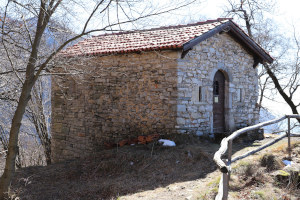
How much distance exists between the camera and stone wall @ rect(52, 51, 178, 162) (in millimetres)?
8219

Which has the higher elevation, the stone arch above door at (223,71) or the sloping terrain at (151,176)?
the stone arch above door at (223,71)

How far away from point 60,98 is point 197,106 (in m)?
5.38

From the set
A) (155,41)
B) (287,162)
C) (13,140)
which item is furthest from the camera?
(155,41)

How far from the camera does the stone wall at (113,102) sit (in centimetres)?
822

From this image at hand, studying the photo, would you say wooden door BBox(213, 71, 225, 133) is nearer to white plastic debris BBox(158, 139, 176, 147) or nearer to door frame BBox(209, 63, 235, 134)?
door frame BBox(209, 63, 235, 134)

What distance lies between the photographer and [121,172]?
22.3ft

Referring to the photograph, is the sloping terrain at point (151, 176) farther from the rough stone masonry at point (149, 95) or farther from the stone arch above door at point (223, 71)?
the stone arch above door at point (223, 71)

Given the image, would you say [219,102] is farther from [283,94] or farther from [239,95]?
[283,94]

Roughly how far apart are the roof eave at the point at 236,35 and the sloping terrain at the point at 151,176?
2.58 meters

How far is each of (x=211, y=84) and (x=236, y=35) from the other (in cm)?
217

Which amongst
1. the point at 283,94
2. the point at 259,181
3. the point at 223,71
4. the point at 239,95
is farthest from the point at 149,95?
the point at 283,94

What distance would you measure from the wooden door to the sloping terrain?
3.98 feet

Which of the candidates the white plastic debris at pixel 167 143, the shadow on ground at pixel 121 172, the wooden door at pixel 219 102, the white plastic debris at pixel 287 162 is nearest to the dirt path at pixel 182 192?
the shadow on ground at pixel 121 172

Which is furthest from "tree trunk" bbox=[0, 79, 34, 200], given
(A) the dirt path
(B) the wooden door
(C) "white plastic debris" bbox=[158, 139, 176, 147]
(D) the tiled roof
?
(B) the wooden door
